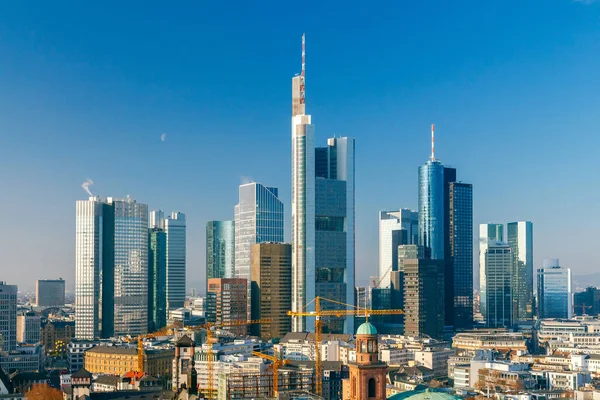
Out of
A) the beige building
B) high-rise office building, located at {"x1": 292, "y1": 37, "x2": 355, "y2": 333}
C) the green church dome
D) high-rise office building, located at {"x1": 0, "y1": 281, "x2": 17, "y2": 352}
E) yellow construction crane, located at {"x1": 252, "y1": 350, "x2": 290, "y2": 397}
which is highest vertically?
high-rise office building, located at {"x1": 292, "y1": 37, "x2": 355, "y2": 333}

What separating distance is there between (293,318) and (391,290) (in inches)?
1758

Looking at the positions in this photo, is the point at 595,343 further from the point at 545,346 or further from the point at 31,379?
the point at 31,379

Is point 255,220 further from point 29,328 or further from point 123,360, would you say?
point 123,360

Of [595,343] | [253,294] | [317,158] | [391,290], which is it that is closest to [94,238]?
[253,294]

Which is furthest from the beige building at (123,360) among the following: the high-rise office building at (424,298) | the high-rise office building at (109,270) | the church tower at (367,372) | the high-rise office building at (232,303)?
the church tower at (367,372)

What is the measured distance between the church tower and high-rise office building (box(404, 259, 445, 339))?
340 feet

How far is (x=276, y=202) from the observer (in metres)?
184

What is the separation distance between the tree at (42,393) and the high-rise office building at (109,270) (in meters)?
73.5

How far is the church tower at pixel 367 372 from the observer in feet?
190

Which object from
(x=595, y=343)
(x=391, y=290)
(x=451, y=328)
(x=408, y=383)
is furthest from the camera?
(x=391, y=290)

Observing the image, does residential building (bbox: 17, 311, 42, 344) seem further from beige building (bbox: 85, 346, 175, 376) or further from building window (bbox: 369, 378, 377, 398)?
building window (bbox: 369, 378, 377, 398)

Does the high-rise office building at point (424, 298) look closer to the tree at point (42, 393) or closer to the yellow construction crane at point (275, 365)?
the yellow construction crane at point (275, 365)

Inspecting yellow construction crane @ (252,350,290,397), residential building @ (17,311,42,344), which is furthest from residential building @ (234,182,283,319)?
yellow construction crane @ (252,350,290,397)

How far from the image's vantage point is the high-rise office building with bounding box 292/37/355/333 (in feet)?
517
